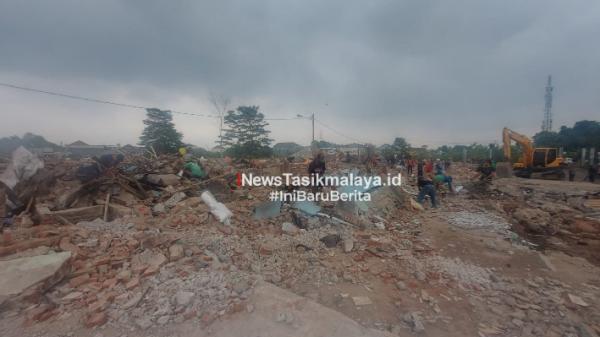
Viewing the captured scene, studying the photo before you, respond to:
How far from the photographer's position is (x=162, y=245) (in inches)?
131

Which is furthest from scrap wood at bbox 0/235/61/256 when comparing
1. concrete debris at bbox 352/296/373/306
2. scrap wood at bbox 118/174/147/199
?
concrete debris at bbox 352/296/373/306

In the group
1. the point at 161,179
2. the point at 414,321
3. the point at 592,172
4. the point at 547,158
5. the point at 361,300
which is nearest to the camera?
the point at 414,321

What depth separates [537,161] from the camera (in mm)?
13469

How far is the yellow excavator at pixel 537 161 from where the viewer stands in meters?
13.2

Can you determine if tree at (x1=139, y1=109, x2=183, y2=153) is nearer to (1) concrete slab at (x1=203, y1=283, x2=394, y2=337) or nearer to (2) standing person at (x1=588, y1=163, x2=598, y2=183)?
(1) concrete slab at (x1=203, y1=283, x2=394, y2=337)

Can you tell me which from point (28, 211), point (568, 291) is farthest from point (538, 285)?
point (28, 211)

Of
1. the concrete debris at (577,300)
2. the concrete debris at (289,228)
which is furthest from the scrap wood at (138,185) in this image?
the concrete debris at (577,300)

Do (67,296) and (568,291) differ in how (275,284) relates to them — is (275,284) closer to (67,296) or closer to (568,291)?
(67,296)

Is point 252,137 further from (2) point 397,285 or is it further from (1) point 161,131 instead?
(2) point 397,285

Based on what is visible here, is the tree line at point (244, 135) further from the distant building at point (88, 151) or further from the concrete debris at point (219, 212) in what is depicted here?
the concrete debris at point (219, 212)

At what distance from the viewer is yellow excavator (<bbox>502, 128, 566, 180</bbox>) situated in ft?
43.4

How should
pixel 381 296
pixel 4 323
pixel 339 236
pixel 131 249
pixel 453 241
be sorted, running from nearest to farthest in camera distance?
pixel 4 323 < pixel 381 296 < pixel 131 249 < pixel 339 236 < pixel 453 241

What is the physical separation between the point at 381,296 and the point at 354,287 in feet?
1.04

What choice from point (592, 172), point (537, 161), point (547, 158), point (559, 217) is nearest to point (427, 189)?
point (559, 217)
